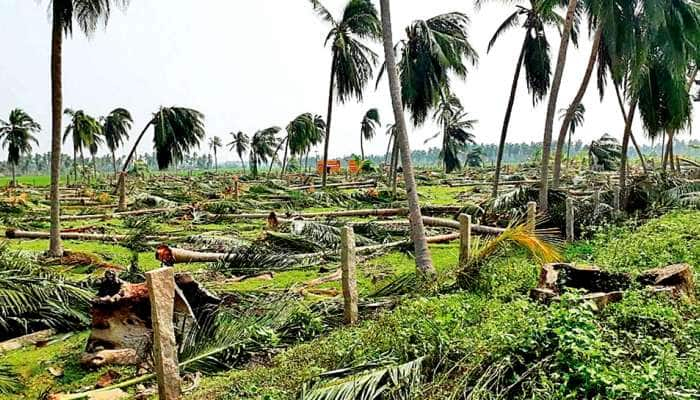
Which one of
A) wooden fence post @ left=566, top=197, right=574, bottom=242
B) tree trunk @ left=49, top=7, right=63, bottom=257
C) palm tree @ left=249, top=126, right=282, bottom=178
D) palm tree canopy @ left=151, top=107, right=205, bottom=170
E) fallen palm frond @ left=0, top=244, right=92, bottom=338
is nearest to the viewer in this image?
fallen palm frond @ left=0, top=244, right=92, bottom=338

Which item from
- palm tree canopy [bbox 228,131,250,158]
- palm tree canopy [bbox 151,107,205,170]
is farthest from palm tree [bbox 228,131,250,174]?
palm tree canopy [bbox 151,107,205,170]

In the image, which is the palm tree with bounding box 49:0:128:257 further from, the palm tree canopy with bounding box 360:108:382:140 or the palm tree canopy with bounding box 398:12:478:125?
the palm tree canopy with bounding box 360:108:382:140

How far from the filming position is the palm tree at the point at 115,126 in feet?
132

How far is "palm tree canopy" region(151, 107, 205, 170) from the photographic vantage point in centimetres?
2298

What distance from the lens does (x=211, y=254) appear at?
1059 cm

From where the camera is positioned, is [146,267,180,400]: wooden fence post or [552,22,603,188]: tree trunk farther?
[552,22,603,188]: tree trunk

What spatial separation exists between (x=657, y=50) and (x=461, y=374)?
17.6m

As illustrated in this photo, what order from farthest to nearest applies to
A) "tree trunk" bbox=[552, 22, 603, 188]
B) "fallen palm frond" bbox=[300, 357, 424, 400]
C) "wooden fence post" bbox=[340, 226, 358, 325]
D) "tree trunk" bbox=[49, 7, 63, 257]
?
"tree trunk" bbox=[552, 22, 603, 188] < "tree trunk" bbox=[49, 7, 63, 257] < "wooden fence post" bbox=[340, 226, 358, 325] < "fallen palm frond" bbox=[300, 357, 424, 400]

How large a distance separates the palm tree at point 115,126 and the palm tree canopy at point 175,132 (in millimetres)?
18447

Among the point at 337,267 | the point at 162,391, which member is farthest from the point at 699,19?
the point at 162,391

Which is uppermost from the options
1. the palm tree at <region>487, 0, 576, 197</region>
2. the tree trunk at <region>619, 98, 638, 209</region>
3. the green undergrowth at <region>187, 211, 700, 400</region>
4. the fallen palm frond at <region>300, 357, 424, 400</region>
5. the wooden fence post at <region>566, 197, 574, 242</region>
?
the palm tree at <region>487, 0, 576, 197</region>

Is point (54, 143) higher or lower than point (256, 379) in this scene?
higher

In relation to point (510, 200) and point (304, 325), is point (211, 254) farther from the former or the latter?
point (510, 200)

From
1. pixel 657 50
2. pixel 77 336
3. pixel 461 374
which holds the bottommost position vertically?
pixel 77 336
